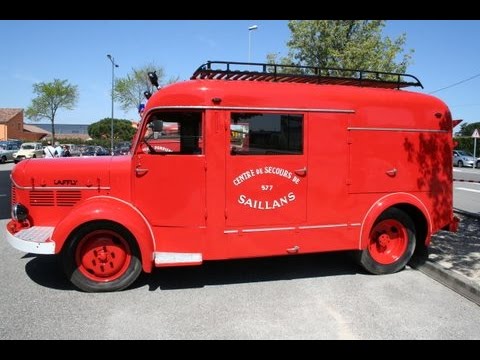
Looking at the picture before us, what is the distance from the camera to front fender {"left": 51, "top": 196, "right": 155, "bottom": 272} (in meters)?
4.84

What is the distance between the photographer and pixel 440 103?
609 centimetres

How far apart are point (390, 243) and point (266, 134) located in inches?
98.6

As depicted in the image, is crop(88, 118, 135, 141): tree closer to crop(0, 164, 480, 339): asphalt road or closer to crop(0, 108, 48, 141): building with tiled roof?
crop(0, 108, 48, 141): building with tiled roof

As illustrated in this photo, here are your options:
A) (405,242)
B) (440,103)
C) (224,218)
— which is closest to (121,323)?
(224,218)

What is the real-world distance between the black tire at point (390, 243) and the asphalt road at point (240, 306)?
16 centimetres

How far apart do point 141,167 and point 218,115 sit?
3.68 ft

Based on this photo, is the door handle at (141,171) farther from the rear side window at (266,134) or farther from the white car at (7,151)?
the white car at (7,151)

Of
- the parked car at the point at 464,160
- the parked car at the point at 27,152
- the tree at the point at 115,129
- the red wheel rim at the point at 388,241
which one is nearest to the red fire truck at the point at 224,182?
the red wheel rim at the point at 388,241

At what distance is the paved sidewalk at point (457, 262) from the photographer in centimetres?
506

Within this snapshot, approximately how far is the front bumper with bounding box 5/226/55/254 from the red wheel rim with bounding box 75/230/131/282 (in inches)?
14.6

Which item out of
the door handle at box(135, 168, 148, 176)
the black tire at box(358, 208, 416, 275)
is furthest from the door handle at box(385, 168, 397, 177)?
the door handle at box(135, 168, 148, 176)

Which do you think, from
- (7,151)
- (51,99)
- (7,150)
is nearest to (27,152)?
(7,151)

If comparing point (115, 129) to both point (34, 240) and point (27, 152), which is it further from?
point (34, 240)

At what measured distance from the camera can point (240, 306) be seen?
15.3 feet
